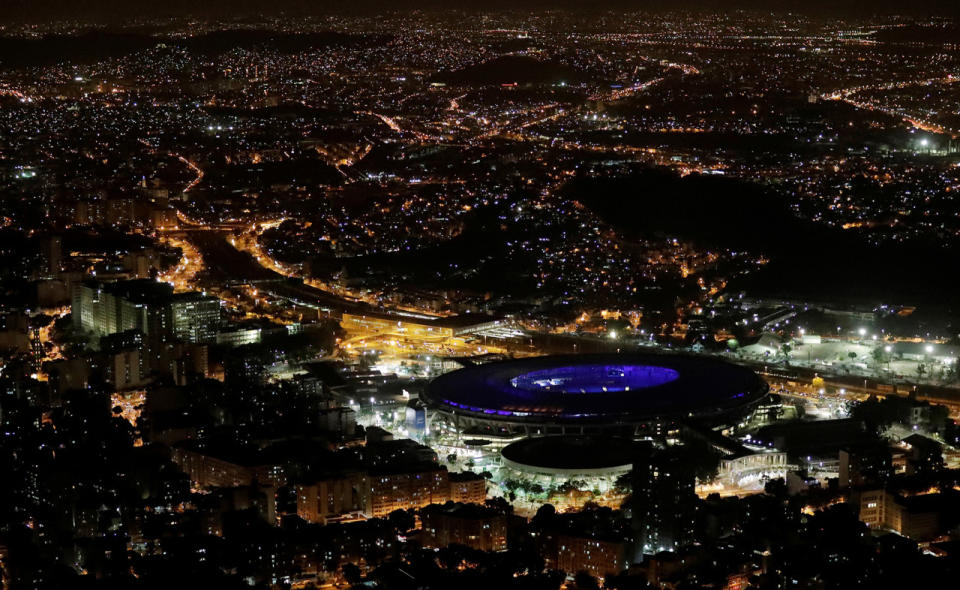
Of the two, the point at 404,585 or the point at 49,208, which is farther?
the point at 49,208

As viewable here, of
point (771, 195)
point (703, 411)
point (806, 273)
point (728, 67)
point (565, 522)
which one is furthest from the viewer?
point (728, 67)

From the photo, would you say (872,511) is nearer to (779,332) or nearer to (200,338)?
(779,332)

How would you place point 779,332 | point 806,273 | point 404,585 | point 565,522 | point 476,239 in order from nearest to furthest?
point 404,585 < point 565,522 < point 779,332 < point 806,273 < point 476,239

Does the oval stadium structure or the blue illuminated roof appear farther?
the blue illuminated roof

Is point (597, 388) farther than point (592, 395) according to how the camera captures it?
Yes

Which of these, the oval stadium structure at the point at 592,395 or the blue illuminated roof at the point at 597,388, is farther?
the blue illuminated roof at the point at 597,388

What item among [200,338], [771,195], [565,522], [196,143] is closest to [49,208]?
[196,143]

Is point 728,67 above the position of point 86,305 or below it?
above
